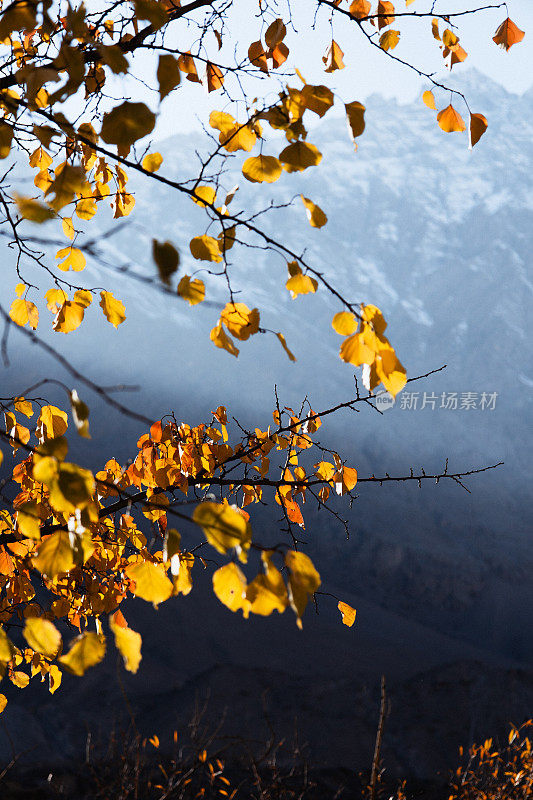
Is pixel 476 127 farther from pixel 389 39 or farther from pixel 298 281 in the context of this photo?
pixel 389 39

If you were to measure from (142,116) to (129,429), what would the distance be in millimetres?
16439

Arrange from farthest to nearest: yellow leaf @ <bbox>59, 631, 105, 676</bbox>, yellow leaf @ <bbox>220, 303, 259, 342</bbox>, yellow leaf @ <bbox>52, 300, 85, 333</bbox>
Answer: yellow leaf @ <bbox>52, 300, 85, 333</bbox> < yellow leaf @ <bbox>220, 303, 259, 342</bbox> < yellow leaf @ <bbox>59, 631, 105, 676</bbox>

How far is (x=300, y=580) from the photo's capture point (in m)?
0.65

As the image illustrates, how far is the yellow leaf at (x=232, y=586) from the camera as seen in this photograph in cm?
66

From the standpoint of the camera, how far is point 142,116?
0.70 m

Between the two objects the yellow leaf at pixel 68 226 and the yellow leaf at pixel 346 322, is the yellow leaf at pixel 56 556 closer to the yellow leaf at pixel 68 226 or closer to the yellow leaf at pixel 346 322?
the yellow leaf at pixel 346 322

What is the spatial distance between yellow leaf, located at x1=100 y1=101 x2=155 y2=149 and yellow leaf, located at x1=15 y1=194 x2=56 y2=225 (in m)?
0.17

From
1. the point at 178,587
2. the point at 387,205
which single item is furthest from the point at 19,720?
the point at 387,205

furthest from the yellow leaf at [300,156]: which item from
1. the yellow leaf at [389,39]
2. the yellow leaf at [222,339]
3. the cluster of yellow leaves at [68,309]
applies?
the yellow leaf at [389,39]

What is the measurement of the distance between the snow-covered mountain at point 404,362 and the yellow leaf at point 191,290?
12 cm

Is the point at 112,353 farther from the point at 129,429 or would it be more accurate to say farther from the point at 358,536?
the point at 358,536

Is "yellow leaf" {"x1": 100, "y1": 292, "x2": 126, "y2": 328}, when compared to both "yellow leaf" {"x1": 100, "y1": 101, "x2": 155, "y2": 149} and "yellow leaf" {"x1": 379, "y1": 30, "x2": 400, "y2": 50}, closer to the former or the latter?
"yellow leaf" {"x1": 100, "y1": 101, "x2": 155, "y2": 149}

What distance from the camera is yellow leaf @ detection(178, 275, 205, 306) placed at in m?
0.87

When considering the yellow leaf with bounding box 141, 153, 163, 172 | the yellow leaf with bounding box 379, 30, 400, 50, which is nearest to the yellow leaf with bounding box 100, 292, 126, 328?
the yellow leaf with bounding box 141, 153, 163, 172
